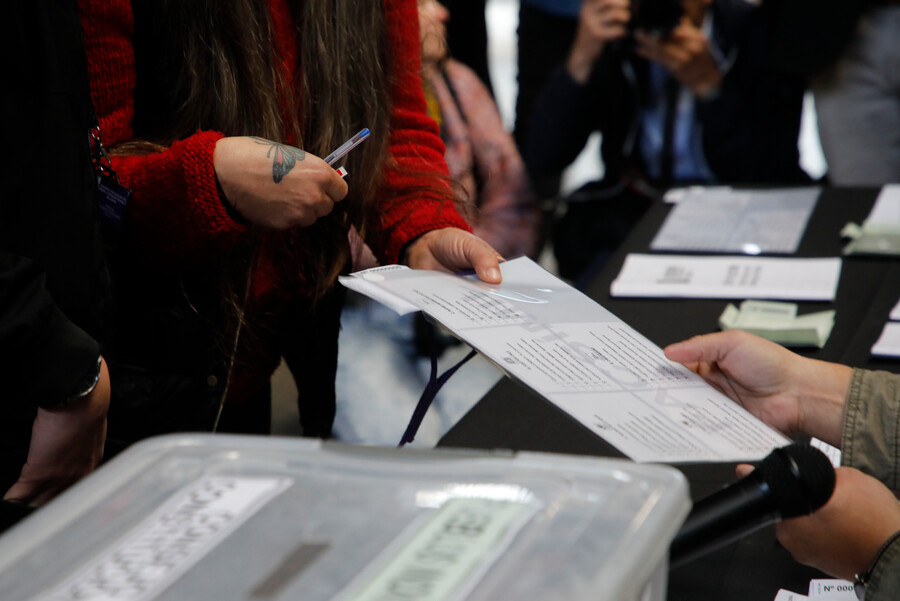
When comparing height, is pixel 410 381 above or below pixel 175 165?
below

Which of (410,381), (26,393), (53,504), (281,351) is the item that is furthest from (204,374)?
(410,381)

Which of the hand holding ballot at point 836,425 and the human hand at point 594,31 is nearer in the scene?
the hand holding ballot at point 836,425

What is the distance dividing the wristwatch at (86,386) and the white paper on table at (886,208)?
4.44 ft

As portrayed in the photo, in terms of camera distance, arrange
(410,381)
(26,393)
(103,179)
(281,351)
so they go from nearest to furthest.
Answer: (26,393)
(103,179)
(281,351)
(410,381)

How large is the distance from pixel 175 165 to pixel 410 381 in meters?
1.18

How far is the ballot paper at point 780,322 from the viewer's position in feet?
4.13

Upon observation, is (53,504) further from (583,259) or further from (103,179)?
(583,259)

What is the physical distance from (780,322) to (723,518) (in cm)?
80

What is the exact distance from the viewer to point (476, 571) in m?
0.45

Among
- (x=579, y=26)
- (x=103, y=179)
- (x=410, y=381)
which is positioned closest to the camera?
(x=103, y=179)

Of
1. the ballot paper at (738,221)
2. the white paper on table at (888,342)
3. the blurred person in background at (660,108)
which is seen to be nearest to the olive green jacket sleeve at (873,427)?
the white paper on table at (888,342)

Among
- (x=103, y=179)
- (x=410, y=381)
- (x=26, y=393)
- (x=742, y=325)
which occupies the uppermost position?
(x=103, y=179)

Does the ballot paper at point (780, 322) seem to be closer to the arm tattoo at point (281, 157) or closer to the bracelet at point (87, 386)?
the arm tattoo at point (281, 157)

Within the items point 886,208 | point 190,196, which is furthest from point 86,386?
point 886,208
